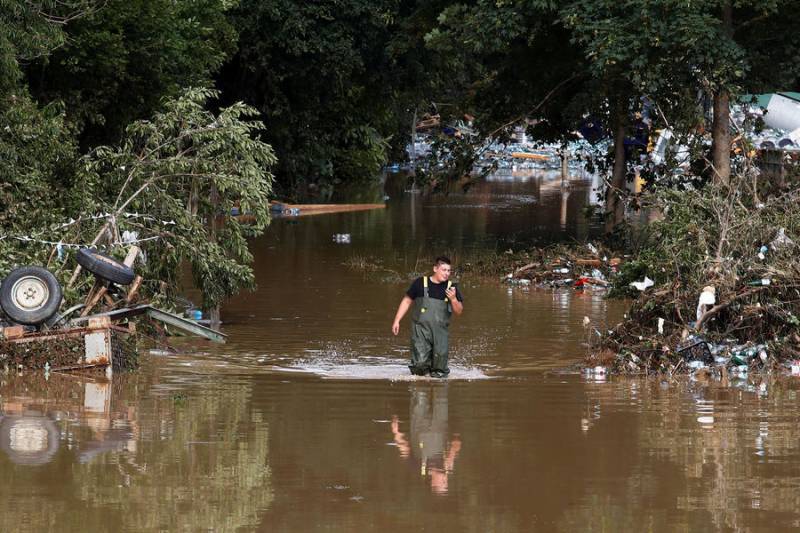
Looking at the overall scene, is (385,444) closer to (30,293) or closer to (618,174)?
(30,293)

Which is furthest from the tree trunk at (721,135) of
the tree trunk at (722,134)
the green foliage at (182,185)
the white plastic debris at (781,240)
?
the green foliage at (182,185)

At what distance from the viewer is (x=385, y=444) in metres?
11.6

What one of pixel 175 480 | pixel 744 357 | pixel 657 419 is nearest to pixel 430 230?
pixel 744 357

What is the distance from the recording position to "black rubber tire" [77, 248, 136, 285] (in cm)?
1524

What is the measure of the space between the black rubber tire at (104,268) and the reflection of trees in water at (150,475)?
2317mm

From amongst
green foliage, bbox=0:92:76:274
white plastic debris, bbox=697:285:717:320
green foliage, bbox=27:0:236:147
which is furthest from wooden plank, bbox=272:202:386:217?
white plastic debris, bbox=697:285:717:320

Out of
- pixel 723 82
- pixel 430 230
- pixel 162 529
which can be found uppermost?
pixel 723 82

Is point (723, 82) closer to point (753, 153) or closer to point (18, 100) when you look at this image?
point (753, 153)

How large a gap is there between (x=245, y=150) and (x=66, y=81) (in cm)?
1142

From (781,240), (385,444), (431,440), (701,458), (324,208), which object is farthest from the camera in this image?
(324,208)

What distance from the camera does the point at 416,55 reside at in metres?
41.1

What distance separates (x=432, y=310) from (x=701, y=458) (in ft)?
15.4

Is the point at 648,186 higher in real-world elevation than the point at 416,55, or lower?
lower

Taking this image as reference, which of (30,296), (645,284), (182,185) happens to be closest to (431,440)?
(30,296)
